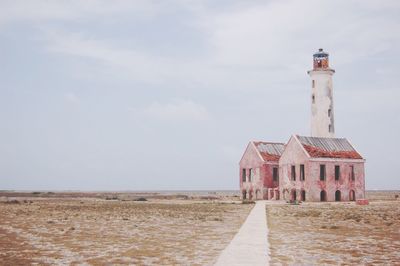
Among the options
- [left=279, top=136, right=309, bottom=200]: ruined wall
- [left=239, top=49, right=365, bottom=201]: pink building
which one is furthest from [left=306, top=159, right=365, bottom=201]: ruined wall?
[left=279, top=136, right=309, bottom=200]: ruined wall

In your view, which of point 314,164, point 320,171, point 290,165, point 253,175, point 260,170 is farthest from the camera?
point 253,175

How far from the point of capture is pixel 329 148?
4819cm

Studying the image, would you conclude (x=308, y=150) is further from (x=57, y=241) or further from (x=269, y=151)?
(x=57, y=241)

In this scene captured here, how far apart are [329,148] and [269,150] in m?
7.51

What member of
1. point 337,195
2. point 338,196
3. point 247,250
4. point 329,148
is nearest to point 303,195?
point 337,195

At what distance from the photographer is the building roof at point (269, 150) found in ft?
171

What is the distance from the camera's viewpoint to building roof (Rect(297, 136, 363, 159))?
46.6 metres

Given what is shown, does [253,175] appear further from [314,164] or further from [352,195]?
[352,195]

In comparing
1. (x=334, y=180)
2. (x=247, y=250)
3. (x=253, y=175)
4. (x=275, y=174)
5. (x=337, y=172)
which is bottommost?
(x=247, y=250)

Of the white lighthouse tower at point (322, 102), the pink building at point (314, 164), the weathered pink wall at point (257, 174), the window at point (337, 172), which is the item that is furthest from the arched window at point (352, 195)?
the weathered pink wall at point (257, 174)

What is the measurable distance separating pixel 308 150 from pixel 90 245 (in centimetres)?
3536

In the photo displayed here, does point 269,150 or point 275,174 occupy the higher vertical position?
point 269,150

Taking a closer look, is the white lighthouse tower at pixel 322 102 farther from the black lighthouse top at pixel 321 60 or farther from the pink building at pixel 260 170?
the pink building at pixel 260 170

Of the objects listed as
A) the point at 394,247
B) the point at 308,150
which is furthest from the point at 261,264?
the point at 308,150
